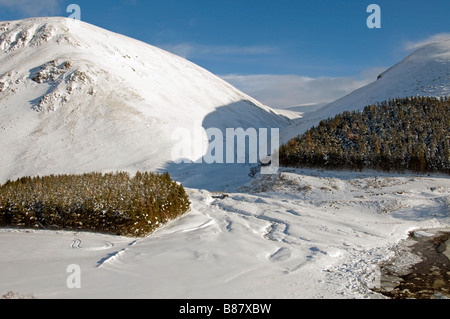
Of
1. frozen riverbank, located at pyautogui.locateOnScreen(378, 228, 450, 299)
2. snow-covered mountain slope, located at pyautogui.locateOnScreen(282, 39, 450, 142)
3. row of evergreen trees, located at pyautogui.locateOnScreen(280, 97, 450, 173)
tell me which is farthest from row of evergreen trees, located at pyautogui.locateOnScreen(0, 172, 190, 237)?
snow-covered mountain slope, located at pyautogui.locateOnScreen(282, 39, 450, 142)

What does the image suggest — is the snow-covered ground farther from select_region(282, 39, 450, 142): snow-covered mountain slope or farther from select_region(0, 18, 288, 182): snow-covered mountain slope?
select_region(282, 39, 450, 142): snow-covered mountain slope

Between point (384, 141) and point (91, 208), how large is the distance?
1890cm

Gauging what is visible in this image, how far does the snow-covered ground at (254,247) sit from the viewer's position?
27.0ft

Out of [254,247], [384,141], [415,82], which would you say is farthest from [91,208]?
[415,82]

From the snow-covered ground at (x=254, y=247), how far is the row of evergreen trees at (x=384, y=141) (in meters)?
1.31

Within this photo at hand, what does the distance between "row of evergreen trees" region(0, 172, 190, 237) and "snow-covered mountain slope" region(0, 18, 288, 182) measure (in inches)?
557

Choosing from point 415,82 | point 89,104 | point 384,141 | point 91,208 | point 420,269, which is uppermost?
point 415,82

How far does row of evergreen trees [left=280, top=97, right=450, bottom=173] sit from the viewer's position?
20980 mm

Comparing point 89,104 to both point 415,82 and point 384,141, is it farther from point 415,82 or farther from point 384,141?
point 415,82

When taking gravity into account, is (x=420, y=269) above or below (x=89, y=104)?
below

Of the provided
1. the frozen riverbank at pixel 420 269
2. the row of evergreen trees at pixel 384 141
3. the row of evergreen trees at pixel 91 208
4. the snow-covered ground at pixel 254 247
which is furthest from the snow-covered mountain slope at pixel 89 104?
the frozen riverbank at pixel 420 269

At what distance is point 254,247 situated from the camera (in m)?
11.7
